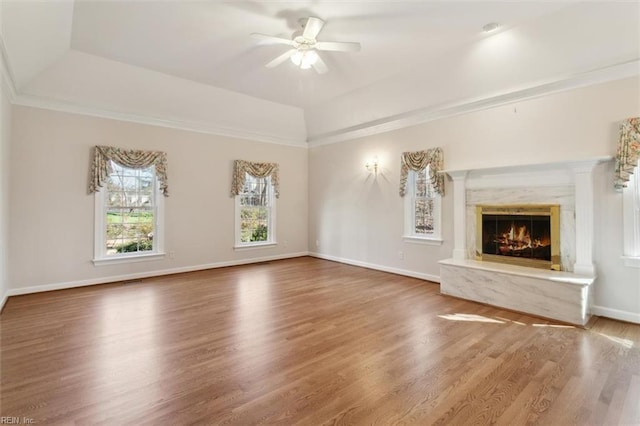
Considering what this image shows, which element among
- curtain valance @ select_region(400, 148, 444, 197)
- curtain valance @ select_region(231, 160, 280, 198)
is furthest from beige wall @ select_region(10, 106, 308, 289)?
curtain valance @ select_region(400, 148, 444, 197)

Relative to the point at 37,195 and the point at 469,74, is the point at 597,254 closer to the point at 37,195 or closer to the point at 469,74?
the point at 469,74

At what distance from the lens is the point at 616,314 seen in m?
3.62

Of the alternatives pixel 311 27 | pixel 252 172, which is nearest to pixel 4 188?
pixel 252 172

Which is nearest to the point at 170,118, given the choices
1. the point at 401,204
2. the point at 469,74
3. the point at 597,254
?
the point at 401,204

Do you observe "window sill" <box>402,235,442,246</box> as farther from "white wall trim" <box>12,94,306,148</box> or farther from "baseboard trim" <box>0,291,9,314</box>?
"baseboard trim" <box>0,291,9,314</box>

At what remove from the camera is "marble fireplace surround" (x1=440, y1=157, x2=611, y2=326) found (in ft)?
11.8

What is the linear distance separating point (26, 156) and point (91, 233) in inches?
55.8

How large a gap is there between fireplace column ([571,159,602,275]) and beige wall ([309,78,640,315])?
11 centimetres

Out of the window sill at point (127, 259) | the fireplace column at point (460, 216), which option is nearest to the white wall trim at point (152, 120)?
the window sill at point (127, 259)

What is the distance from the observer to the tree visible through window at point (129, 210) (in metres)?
5.39

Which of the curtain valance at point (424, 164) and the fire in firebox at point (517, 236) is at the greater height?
the curtain valance at point (424, 164)

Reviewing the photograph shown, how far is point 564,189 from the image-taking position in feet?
13.1

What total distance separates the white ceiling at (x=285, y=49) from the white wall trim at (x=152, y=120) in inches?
0.9

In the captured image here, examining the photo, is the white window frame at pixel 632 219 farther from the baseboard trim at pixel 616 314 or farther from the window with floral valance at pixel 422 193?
the window with floral valance at pixel 422 193
